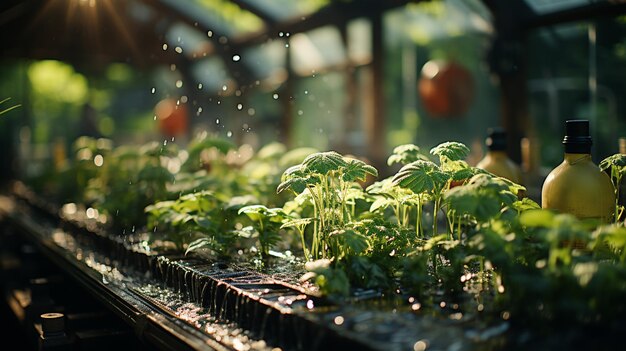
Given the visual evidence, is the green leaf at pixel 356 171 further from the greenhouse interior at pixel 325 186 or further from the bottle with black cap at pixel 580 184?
the bottle with black cap at pixel 580 184

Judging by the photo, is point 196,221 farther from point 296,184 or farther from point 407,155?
point 407,155

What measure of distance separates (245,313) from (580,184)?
1052 millimetres

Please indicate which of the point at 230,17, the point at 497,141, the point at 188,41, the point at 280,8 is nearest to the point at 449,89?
the point at 280,8

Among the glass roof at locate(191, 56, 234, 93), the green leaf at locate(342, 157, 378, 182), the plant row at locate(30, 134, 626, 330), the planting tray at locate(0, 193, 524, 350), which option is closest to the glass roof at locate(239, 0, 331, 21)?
the glass roof at locate(191, 56, 234, 93)

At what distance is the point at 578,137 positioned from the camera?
2.11m

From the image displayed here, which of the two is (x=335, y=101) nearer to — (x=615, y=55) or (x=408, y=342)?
(x=615, y=55)

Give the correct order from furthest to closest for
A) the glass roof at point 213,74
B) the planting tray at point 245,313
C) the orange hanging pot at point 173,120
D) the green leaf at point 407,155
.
Result: the orange hanging pot at point 173,120 → the glass roof at point 213,74 → the green leaf at point 407,155 → the planting tray at point 245,313

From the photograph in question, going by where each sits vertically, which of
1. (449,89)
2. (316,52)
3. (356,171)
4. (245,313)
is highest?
(316,52)

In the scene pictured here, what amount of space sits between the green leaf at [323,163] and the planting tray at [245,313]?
1.14 ft

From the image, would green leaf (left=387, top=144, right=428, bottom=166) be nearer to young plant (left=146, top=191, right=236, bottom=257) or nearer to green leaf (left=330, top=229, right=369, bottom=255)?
green leaf (left=330, top=229, right=369, bottom=255)

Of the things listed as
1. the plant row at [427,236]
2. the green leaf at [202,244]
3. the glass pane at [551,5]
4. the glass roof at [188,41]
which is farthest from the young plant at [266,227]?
the glass roof at [188,41]

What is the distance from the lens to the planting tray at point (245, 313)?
5.22 feet

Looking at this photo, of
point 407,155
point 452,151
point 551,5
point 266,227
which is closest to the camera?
point 452,151

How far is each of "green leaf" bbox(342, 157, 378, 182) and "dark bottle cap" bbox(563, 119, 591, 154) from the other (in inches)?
23.3
